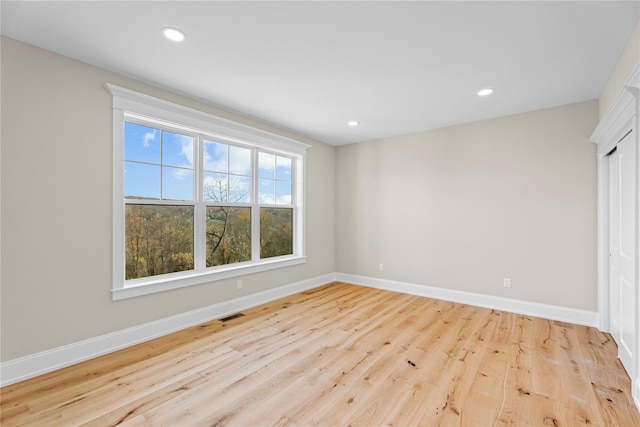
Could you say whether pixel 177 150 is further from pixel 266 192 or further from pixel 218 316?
pixel 218 316

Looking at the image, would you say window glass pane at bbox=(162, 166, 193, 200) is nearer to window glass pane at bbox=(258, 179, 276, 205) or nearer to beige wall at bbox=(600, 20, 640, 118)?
window glass pane at bbox=(258, 179, 276, 205)

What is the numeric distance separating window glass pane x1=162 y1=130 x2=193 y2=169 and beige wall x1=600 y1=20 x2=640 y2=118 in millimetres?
3941

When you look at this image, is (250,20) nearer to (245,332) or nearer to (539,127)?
(245,332)

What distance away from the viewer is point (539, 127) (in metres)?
3.67

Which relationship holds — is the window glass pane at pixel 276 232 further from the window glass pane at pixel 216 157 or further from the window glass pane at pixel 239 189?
the window glass pane at pixel 216 157

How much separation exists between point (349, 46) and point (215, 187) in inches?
92.2

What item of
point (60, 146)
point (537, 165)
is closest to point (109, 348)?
point (60, 146)

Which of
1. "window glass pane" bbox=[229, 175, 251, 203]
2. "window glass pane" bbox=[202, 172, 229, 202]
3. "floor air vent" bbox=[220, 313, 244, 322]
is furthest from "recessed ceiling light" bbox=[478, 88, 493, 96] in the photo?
"floor air vent" bbox=[220, 313, 244, 322]

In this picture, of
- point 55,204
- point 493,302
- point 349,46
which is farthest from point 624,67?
point 55,204

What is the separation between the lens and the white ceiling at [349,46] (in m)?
1.92

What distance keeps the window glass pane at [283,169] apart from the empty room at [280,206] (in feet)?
0.69

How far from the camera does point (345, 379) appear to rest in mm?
2246

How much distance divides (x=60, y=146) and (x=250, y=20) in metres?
1.93

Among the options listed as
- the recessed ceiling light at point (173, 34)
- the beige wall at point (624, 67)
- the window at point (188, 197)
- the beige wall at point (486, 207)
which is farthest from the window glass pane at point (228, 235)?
the beige wall at point (624, 67)
